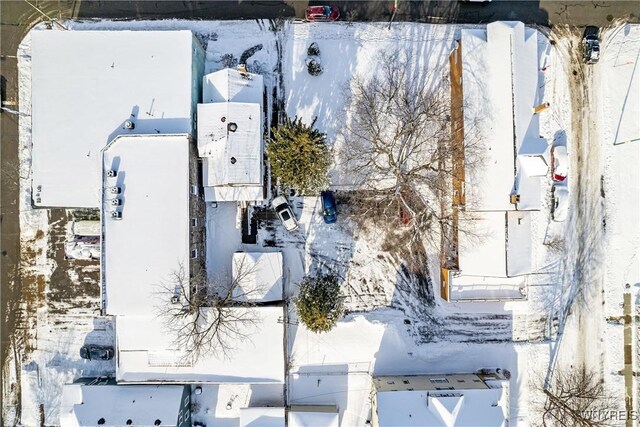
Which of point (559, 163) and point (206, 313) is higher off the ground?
point (559, 163)

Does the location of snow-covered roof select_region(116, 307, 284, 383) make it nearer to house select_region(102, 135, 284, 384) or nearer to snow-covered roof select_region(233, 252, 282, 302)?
snow-covered roof select_region(233, 252, 282, 302)

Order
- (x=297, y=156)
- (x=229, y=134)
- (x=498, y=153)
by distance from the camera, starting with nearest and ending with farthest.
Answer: (x=297, y=156) → (x=229, y=134) → (x=498, y=153)

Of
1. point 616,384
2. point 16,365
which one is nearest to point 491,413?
point 616,384

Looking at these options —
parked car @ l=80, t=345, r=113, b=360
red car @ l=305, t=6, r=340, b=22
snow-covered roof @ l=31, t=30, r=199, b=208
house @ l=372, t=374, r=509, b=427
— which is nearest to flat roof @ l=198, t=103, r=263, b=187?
snow-covered roof @ l=31, t=30, r=199, b=208

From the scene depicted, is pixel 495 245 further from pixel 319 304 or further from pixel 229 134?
pixel 229 134

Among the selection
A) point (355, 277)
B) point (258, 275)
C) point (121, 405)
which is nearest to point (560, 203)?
point (355, 277)

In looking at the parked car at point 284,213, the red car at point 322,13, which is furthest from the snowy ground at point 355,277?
the parked car at point 284,213

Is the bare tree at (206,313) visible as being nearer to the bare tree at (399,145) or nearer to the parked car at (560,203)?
the bare tree at (399,145)
